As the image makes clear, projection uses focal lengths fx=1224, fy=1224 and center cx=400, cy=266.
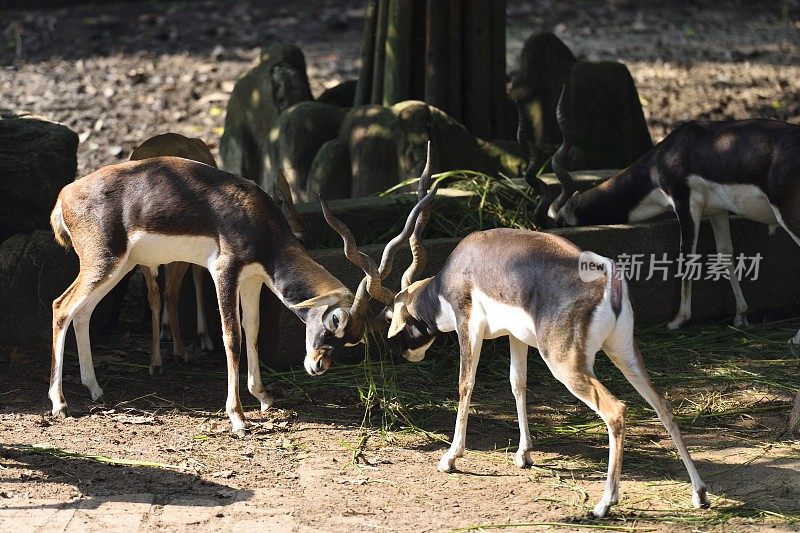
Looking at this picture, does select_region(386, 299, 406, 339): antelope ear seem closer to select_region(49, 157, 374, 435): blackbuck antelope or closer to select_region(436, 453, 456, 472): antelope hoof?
select_region(49, 157, 374, 435): blackbuck antelope

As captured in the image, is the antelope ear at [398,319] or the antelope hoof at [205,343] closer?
the antelope ear at [398,319]

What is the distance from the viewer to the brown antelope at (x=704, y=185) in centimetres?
752

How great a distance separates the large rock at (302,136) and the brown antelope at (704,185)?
2200 millimetres

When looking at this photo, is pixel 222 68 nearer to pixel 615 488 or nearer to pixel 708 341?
pixel 708 341

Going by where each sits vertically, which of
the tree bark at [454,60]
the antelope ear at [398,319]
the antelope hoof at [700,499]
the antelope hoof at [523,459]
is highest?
the tree bark at [454,60]

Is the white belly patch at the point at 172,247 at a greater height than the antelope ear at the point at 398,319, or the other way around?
the white belly patch at the point at 172,247

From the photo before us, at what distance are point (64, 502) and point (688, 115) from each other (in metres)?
8.52

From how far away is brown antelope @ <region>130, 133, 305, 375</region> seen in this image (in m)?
7.21

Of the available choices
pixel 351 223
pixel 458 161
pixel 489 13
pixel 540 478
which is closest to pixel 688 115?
pixel 489 13

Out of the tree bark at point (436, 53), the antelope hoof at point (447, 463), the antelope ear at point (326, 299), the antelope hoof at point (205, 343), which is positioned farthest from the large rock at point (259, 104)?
the antelope hoof at point (447, 463)

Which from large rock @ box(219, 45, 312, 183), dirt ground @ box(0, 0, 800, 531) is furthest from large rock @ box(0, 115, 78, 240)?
large rock @ box(219, 45, 312, 183)

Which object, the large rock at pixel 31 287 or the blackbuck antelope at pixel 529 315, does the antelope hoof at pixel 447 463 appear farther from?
the large rock at pixel 31 287

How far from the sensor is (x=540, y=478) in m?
5.71

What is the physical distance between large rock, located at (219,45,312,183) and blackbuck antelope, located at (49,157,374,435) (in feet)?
11.1
